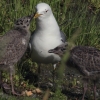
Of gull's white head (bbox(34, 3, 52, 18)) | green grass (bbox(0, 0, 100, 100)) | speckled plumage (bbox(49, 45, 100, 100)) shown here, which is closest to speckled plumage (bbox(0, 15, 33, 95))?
gull's white head (bbox(34, 3, 52, 18))

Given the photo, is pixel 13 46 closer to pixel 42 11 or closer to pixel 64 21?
pixel 42 11

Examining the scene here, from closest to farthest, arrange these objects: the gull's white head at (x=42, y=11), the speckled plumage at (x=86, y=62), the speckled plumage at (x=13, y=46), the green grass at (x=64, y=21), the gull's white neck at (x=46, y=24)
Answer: the speckled plumage at (x=86, y=62), the speckled plumage at (x=13, y=46), the gull's white head at (x=42, y=11), the gull's white neck at (x=46, y=24), the green grass at (x=64, y=21)

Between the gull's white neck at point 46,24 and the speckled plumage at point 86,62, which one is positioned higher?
the gull's white neck at point 46,24

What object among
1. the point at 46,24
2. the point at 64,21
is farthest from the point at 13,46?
the point at 64,21

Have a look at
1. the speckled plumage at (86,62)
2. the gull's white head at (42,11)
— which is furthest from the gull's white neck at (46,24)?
the speckled plumage at (86,62)

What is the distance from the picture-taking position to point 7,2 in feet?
29.1

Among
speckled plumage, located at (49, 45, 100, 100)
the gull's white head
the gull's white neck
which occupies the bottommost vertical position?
speckled plumage, located at (49, 45, 100, 100)

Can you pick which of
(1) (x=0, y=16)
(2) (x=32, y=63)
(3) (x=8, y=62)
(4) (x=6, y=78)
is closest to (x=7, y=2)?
(1) (x=0, y=16)

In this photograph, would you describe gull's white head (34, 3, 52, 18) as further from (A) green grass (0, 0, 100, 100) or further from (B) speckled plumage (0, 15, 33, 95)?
(A) green grass (0, 0, 100, 100)

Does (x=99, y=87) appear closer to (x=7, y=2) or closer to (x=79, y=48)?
(x=79, y=48)

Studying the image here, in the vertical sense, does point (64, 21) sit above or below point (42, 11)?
below

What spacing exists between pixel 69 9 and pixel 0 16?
1.89m

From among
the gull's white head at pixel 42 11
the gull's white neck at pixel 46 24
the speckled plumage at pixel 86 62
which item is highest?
the gull's white head at pixel 42 11

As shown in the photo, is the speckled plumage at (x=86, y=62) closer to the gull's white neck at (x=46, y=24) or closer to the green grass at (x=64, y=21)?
the gull's white neck at (x=46, y=24)
